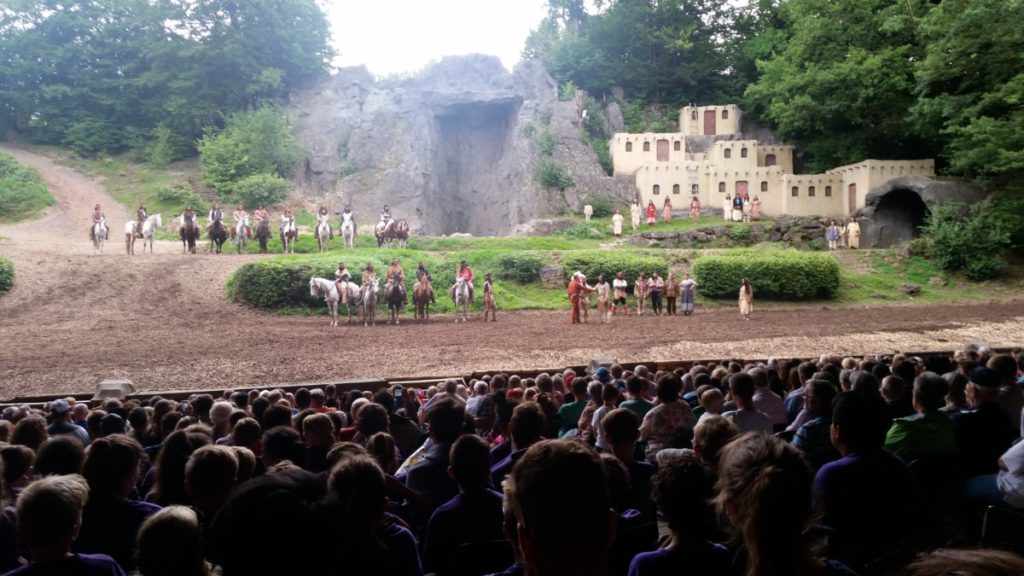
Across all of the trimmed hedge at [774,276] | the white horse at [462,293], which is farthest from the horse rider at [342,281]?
the trimmed hedge at [774,276]

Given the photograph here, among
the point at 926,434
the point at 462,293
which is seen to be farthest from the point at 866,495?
the point at 462,293

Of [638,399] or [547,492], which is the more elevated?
[547,492]

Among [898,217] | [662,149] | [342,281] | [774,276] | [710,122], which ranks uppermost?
[710,122]

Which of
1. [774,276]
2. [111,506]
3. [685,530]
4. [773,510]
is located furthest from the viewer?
[774,276]

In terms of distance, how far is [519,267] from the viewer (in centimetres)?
2936

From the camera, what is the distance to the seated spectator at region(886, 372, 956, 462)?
182 inches

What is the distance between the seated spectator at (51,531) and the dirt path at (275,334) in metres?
11.3

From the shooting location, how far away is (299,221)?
4209 centimetres

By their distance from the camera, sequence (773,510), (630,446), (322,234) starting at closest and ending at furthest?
(773,510) < (630,446) < (322,234)

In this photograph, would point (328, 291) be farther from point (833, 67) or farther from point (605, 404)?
point (833, 67)

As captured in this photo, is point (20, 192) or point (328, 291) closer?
point (328, 291)

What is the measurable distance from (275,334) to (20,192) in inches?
1116

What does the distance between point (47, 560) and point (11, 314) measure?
22.1 metres

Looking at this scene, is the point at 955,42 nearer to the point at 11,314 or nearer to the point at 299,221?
the point at 299,221
